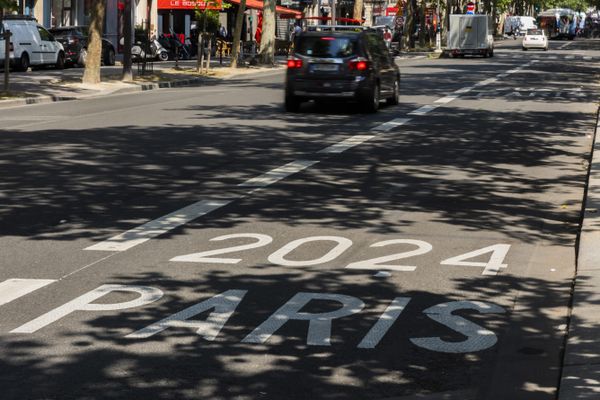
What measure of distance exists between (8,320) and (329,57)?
19.5 metres

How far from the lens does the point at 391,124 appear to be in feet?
79.0

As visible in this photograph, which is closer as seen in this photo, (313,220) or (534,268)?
(534,268)

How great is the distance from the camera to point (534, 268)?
395 inches

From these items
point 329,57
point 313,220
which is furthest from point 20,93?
point 313,220

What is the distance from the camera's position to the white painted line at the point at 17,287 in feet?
27.8

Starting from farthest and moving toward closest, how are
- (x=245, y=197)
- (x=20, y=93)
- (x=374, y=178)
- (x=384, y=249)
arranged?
(x=20, y=93)
(x=374, y=178)
(x=245, y=197)
(x=384, y=249)

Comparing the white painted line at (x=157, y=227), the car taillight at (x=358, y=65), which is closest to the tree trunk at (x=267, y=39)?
the car taillight at (x=358, y=65)

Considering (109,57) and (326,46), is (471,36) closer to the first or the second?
(109,57)

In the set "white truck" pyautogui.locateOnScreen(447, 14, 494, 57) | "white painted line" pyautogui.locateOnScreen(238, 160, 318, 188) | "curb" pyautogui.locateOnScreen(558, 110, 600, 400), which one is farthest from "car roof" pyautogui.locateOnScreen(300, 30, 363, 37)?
"white truck" pyautogui.locateOnScreen(447, 14, 494, 57)

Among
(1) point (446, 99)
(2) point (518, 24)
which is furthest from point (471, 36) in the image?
(2) point (518, 24)

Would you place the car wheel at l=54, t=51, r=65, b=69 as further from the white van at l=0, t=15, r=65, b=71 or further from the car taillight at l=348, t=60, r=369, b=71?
the car taillight at l=348, t=60, r=369, b=71

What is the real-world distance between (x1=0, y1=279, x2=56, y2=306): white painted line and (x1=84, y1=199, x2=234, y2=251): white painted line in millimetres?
1410

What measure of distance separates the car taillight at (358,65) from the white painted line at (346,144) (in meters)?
5.41

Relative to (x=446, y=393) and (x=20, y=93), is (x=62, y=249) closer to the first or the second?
(x=446, y=393)
